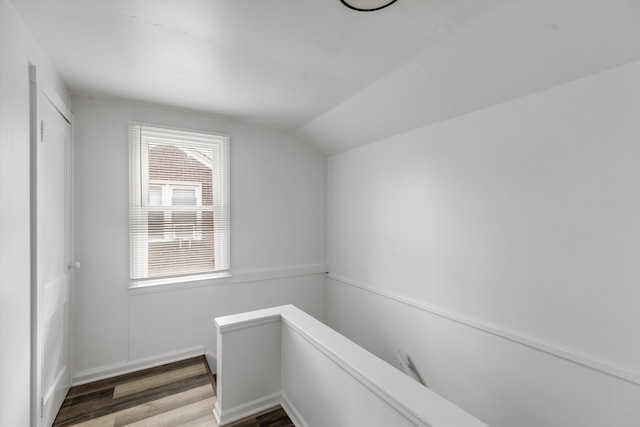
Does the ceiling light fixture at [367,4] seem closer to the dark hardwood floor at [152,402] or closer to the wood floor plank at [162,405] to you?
the dark hardwood floor at [152,402]

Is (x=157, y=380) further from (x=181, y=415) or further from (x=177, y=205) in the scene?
(x=177, y=205)

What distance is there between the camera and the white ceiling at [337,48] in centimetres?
142

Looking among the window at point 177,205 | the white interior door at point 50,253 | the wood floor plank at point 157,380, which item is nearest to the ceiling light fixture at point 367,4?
the white interior door at point 50,253

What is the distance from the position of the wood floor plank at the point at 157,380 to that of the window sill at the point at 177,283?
74 cm

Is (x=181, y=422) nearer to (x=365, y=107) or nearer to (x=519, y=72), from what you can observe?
(x=365, y=107)

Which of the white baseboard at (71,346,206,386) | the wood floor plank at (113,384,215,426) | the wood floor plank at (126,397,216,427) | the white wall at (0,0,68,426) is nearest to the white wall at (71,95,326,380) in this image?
the white baseboard at (71,346,206,386)

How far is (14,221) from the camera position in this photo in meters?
1.43

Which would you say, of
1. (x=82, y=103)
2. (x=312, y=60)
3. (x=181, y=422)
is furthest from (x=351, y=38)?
(x=181, y=422)

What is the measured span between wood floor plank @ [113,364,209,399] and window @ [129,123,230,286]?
0.82 m

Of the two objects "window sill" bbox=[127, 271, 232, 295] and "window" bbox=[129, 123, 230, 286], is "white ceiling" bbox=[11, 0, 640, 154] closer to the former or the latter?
"window" bbox=[129, 123, 230, 286]

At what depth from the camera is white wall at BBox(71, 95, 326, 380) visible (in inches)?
99.6

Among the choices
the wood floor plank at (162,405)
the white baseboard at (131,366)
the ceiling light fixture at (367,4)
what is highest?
the ceiling light fixture at (367,4)

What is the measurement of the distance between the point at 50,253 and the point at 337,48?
7.52 ft

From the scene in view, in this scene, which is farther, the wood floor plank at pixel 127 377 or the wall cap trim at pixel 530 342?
the wood floor plank at pixel 127 377
